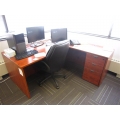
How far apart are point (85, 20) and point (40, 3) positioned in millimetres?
1134

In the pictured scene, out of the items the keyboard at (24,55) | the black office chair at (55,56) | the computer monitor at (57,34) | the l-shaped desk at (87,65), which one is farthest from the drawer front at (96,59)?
the keyboard at (24,55)

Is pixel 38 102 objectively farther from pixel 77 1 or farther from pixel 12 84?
pixel 77 1

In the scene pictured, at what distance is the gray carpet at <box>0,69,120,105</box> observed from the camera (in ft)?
5.33

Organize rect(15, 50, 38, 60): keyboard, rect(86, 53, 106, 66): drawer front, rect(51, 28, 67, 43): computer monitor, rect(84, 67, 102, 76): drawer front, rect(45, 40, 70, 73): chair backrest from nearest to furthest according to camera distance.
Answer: rect(45, 40, 70, 73): chair backrest
rect(15, 50, 38, 60): keyboard
rect(86, 53, 106, 66): drawer front
rect(84, 67, 102, 76): drawer front
rect(51, 28, 67, 43): computer monitor

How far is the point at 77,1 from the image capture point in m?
2.09

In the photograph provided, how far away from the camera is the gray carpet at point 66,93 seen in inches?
63.9

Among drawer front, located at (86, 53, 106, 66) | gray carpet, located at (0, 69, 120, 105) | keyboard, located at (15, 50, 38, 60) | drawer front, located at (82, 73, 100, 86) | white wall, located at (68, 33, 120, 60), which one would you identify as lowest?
gray carpet, located at (0, 69, 120, 105)

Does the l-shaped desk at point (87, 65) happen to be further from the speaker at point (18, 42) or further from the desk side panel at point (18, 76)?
the speaker at point (18, 42)

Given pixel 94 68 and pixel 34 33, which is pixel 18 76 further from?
pixel 94 68

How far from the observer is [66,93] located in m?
1.79

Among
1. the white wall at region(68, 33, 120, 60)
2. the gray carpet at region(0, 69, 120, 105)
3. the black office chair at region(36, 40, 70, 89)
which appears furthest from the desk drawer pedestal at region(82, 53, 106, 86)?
the black office chair at region(36, 40, 70, 89)

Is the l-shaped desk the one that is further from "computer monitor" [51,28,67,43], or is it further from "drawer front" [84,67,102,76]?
"computer monitor" [51,28,67,43]

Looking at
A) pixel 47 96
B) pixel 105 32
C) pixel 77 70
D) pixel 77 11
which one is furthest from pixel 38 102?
pixel 77 11

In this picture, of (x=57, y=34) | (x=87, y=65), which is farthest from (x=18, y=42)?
(x=87, y=65)
